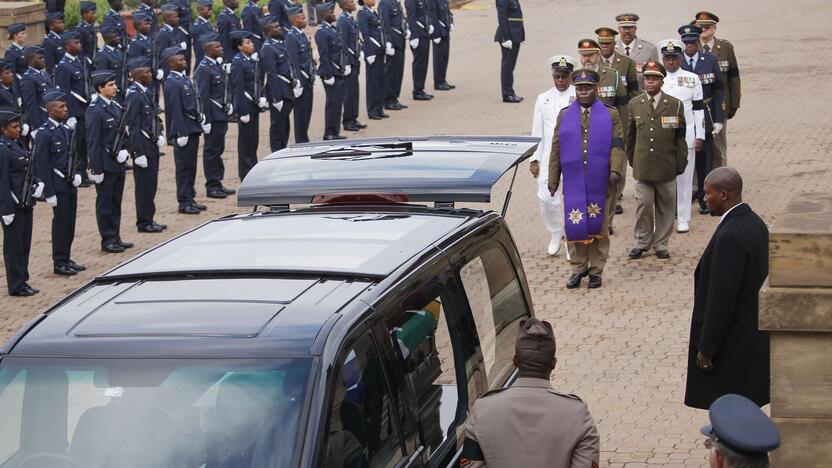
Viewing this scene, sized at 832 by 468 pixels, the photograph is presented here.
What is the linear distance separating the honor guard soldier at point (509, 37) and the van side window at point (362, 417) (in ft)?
55.0

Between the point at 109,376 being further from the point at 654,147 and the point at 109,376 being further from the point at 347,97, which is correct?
the point at 347,97

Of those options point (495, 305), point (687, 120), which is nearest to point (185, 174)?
point (687, 120)

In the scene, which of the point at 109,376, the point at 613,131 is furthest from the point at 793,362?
the point at 613,131

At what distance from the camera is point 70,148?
14.1 meters

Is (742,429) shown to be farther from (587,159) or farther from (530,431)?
(587,159)

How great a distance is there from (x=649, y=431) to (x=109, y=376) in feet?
15.6

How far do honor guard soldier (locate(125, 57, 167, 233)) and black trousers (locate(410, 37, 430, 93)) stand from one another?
7.49 m

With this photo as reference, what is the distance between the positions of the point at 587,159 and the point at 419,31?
1117 centimetres

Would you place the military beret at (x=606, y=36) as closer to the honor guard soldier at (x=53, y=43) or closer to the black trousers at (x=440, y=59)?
the black trousers at (x=440, y=59)

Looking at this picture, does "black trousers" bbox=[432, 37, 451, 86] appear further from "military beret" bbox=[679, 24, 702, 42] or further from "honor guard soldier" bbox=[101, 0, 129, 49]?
"military beret" bbox=[679, 24, 702, 42]

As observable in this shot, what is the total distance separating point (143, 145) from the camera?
50.2 ft

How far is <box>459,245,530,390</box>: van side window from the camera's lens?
6.01 meters

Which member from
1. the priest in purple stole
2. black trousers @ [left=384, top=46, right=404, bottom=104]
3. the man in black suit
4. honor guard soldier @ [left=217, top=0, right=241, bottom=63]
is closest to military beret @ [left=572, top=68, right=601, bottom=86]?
the priest in purple stole

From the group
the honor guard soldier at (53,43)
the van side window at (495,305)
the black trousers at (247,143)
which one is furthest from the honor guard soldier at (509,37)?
the van side window at (495,305)
